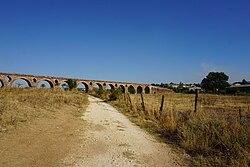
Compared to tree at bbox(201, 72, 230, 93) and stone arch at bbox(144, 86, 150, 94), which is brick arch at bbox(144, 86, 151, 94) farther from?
tree at bbox(201, 72, 230, 93)

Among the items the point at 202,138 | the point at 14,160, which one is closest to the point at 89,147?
the point at 14,160

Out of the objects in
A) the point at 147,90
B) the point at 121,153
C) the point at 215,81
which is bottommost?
the point at 147,90

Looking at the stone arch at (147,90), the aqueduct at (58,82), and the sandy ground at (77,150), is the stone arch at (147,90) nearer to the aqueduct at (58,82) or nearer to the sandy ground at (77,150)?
the aqueduct at (58,82)

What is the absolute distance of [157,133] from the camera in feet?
26.9

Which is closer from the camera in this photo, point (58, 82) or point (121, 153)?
Result: point (121, 153)

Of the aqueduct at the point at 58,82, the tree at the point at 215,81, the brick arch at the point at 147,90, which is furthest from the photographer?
the brick arch at the point at 147,90

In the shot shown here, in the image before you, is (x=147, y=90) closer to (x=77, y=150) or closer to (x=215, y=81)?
(x=215, y=81)

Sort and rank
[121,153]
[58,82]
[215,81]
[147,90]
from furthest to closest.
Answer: [147,90]
[215,81]
[58,82]
[121,153]

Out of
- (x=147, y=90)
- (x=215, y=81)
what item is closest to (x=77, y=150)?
(x=215, y=81)

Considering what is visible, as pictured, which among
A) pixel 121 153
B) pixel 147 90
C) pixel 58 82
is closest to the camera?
pixel 121 153

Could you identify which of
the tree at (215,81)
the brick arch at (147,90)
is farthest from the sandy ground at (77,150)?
the brick arch at (147,90)

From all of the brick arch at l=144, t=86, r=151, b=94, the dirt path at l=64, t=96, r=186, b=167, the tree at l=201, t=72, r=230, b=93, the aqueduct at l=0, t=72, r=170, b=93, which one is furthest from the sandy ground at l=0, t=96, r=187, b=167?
the brick arch at l=144, t=86, r=151, b=94

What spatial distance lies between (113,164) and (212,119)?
414cm

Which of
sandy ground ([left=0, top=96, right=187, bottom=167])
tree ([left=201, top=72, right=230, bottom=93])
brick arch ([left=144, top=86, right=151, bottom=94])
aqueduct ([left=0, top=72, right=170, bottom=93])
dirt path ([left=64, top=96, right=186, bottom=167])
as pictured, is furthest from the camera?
brick arch ([left=144, top=86, right=151, bottom=94])
